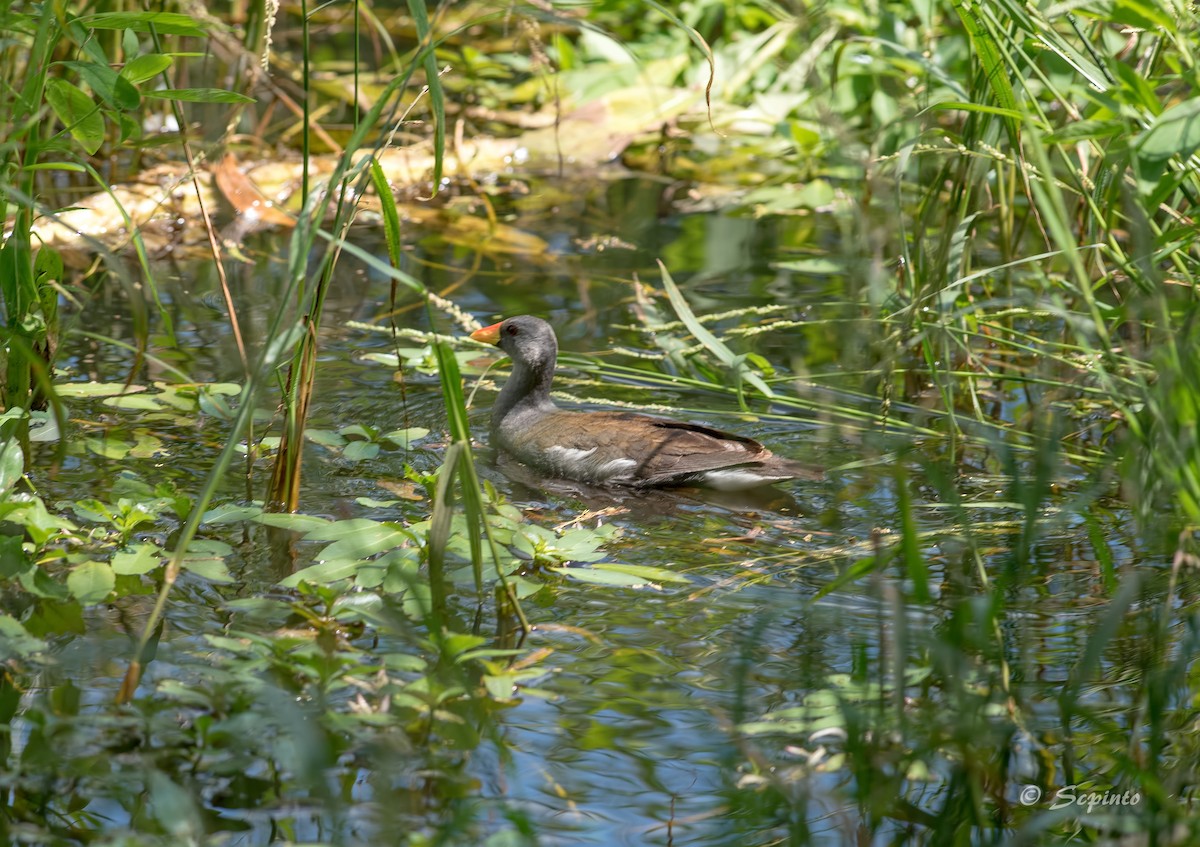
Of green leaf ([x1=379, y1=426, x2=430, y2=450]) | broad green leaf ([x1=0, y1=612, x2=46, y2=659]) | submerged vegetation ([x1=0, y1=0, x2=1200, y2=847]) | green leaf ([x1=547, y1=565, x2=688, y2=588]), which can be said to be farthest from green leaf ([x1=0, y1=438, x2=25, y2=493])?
green leaf ([x1=547, y1=565, x2=688, y2=588])

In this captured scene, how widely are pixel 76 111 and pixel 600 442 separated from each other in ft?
6.71

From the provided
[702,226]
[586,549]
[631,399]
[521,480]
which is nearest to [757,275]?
[702,226]

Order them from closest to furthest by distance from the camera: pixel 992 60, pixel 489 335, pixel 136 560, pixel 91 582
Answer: pixel 91 582
pixel 136 560
pixel 992 60
pixel 489 335

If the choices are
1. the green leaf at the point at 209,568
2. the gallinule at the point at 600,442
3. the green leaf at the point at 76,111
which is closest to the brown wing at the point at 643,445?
the gallinule at the point at 600,442

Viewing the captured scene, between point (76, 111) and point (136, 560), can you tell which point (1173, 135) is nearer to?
point (136, 560)

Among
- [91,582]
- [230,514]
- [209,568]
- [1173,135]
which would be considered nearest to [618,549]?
[230,514]

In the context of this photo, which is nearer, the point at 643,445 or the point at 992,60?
the point at 992,60

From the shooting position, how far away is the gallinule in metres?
4.46

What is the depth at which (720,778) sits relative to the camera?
8.84ft

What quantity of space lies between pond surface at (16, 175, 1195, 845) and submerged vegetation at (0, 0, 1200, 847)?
0.01 meters

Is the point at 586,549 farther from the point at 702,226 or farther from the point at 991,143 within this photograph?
the point at 702,226

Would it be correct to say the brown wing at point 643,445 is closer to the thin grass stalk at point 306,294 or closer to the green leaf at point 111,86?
the thin grass stalk at point 306,294

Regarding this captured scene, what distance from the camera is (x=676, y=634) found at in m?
3.31

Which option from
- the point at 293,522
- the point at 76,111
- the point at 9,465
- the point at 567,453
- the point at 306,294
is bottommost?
the point at 567,453
